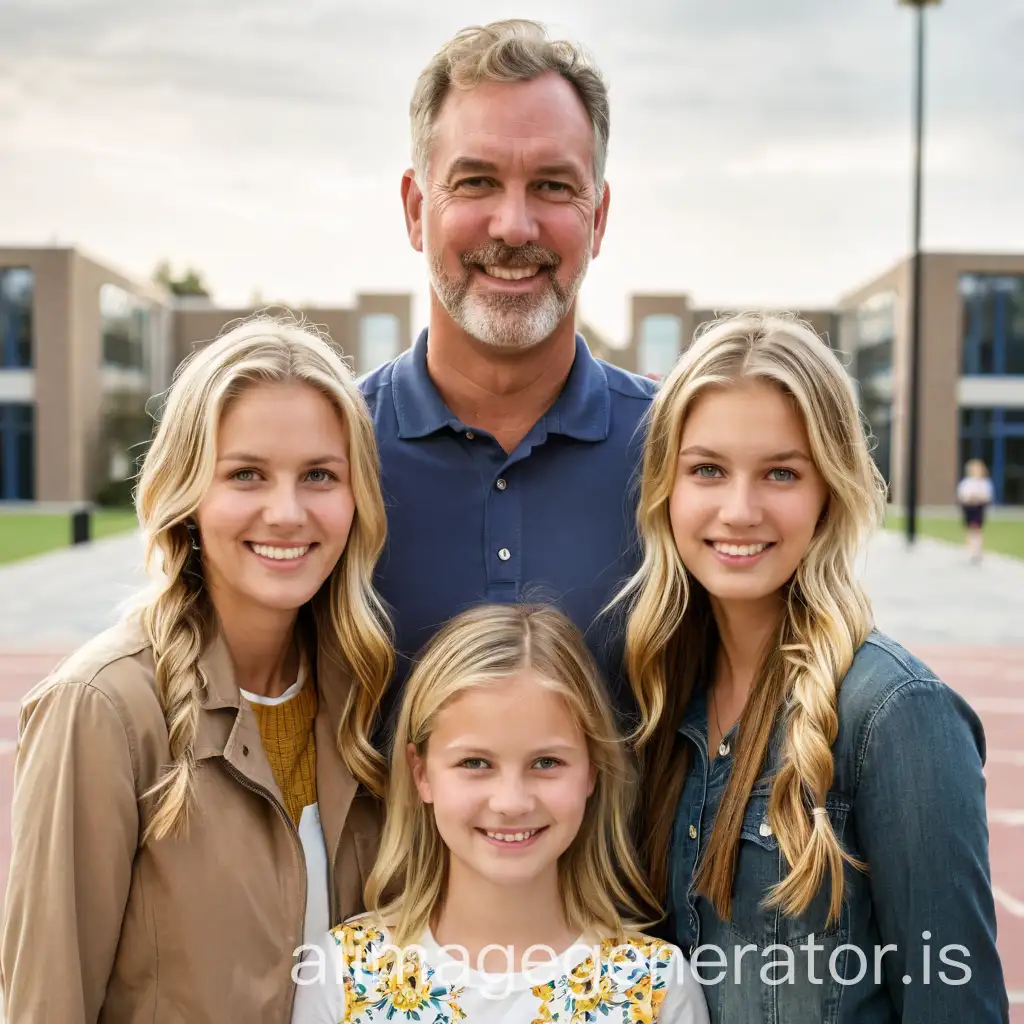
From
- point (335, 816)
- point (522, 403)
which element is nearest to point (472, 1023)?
point (335, 816)

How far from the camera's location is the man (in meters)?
2.92

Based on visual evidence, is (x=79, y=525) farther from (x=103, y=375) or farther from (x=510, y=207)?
(x=510, y=207)

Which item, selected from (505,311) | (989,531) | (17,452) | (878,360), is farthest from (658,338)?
(505,311)

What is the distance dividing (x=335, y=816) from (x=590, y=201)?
5.36 feet

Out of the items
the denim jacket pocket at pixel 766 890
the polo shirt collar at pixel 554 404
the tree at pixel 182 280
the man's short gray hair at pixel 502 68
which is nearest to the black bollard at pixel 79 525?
the polo shirt collar at pixel 554 404

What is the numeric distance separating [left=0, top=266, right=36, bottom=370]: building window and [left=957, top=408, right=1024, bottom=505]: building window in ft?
95.0

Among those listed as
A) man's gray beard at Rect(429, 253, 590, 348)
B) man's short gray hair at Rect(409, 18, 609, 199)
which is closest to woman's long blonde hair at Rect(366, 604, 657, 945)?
man's gray beard at Rect(429, 253, 590, 348)

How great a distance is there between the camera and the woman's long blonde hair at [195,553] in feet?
7.80

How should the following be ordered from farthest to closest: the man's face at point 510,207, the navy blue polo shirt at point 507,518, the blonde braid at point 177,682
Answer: the navy blue polo shirt at point 507,518 < the man's face at point 510,207 < the blonde braid at point 177,682

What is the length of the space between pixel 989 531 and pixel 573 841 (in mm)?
27170

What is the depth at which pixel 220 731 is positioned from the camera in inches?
94.2

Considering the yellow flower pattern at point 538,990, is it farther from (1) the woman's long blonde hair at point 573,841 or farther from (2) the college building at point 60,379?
(2) the college building at point 60,379

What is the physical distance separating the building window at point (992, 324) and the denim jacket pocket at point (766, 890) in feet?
122

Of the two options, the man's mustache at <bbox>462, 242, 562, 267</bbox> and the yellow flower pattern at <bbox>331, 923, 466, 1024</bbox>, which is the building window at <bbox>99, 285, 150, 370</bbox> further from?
the yellow flower pattern at <bbox>331, 923, 466, 1024</bbox>
